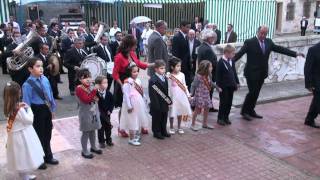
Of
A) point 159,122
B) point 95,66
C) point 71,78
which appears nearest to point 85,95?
point 159,122

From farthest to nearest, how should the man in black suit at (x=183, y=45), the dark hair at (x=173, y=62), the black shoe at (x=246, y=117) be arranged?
the man in black suit at (x=183, y=45) → the black shoe at (x=246, y=117) → the dark hair at (x=173, y=62)

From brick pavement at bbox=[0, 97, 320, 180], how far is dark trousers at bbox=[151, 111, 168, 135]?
18 cm

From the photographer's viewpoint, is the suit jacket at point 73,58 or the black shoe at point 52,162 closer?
the black shoe at point 52,162

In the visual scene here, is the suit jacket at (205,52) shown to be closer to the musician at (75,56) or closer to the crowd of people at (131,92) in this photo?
the crowd of people at (131,92)

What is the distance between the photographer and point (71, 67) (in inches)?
396

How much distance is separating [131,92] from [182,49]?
2.54m

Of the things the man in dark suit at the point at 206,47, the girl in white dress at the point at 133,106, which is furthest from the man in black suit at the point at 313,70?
the girl in white dress at the point at 133,106

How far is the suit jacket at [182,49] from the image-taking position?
8773mm

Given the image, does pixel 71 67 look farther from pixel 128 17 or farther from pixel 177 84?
pixel 128 17

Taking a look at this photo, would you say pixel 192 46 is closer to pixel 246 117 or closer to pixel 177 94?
pixel 246 117

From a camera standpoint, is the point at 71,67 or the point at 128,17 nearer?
the point at 71,67

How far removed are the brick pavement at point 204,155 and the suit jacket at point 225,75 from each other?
0.83 meters

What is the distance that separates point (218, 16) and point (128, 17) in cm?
453

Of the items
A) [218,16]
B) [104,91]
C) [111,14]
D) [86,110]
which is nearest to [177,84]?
[104,91]
